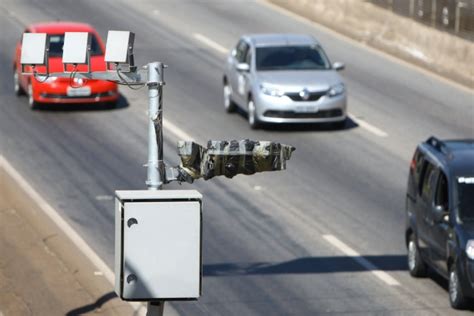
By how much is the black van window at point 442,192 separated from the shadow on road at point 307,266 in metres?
1.79

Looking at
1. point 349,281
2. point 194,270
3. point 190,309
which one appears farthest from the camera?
point 349,281

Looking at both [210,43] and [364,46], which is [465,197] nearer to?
[364,46]

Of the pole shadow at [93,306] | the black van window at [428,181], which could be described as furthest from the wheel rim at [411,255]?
the pole shadow at [93,306]

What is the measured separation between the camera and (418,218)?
20938mm

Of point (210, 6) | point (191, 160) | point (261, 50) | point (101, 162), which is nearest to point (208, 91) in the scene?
point (261, 50)

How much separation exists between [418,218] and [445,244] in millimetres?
1371

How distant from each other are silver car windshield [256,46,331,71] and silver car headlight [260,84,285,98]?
95 cm

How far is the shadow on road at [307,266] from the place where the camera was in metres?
21.0

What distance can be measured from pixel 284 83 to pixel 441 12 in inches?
327

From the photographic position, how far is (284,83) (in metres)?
30.6

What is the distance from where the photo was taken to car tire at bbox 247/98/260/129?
101 ft

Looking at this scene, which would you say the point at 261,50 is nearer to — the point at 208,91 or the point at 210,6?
the point at 208,91

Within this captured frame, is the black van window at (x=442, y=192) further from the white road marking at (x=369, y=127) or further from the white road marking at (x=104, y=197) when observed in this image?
the white road marking at (x=369, y=127)

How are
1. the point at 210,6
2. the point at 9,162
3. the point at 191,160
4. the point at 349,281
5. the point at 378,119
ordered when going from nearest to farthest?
the point at 191,160 < the point at 349,281 < the point at 9,162 < the point at 378,119 < the point at 210,6
